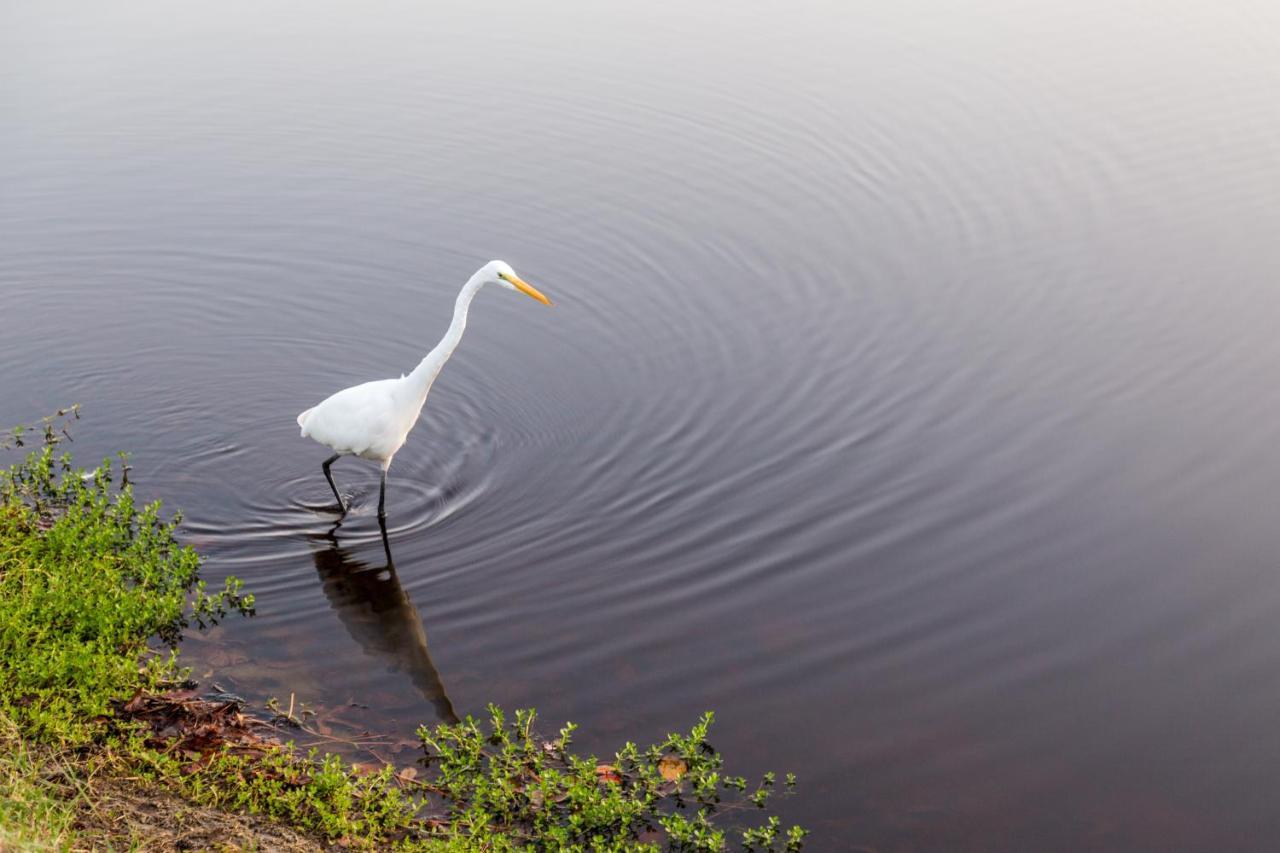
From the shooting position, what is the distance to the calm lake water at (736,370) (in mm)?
6293

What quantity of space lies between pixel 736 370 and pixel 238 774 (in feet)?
17.5

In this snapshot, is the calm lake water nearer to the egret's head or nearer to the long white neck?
the long white neck

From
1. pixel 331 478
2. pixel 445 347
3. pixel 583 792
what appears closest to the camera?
pixel 583 792

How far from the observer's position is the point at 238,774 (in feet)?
17.2

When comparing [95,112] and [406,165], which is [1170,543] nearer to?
[406,165]

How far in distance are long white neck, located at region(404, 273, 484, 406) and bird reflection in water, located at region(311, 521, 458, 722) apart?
0.95m

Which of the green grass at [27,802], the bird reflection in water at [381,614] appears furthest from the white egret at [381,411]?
the green grass at [27,802]

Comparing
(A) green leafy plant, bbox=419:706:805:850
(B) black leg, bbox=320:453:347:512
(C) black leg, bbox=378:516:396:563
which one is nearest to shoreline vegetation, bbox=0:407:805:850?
(A) green leafy plant, bbox=419:706:805:850

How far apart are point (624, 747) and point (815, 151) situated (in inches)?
358

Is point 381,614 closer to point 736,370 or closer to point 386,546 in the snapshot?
point 386,546

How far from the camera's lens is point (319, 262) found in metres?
11.1

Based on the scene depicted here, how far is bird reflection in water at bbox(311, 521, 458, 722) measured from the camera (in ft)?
21.0

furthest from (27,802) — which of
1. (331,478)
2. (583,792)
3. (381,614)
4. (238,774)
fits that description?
(331,478)

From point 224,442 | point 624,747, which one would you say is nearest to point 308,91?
point 224,442
